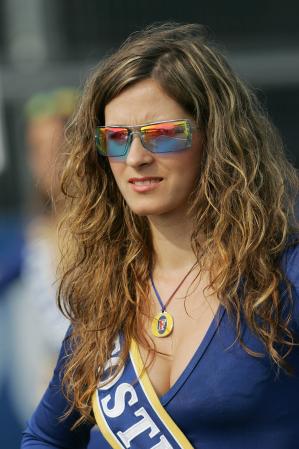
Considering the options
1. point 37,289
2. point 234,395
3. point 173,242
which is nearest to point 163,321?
point 173,242

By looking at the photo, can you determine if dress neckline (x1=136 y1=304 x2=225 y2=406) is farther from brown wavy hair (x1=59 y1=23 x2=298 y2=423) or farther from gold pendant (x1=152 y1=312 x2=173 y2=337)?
gold pendant (x1=152 y1=312 x2=173 y2=337)

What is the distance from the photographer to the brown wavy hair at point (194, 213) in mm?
2273

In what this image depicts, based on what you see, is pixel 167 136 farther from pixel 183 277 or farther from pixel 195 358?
pixel 195 358

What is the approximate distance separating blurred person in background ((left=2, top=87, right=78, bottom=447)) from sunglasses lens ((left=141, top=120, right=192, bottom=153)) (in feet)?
6.44

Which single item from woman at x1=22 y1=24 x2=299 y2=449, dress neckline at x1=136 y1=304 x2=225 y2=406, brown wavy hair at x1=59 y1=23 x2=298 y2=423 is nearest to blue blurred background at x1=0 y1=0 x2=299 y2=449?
brown wavy hair at x1=59 y1=23 x2=298 y2=423

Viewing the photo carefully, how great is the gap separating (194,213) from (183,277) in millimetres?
143

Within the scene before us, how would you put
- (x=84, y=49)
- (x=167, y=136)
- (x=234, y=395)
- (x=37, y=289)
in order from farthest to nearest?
(x=84, y=49) → (x=37, y=289) → (x=167, y=136) → (x=234, y=395)

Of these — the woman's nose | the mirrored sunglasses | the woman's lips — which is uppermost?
the mirrored sunglasses

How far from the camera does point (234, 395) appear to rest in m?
2.14

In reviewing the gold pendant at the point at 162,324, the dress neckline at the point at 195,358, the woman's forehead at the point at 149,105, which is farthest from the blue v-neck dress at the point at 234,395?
the woman's forehead at the point at 149,105

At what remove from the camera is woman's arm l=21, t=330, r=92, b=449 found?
8.20 ft

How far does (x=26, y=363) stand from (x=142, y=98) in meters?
2.63

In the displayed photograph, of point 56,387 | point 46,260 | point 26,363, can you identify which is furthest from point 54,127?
point 56,387

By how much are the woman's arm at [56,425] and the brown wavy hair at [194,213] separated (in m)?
0.04
